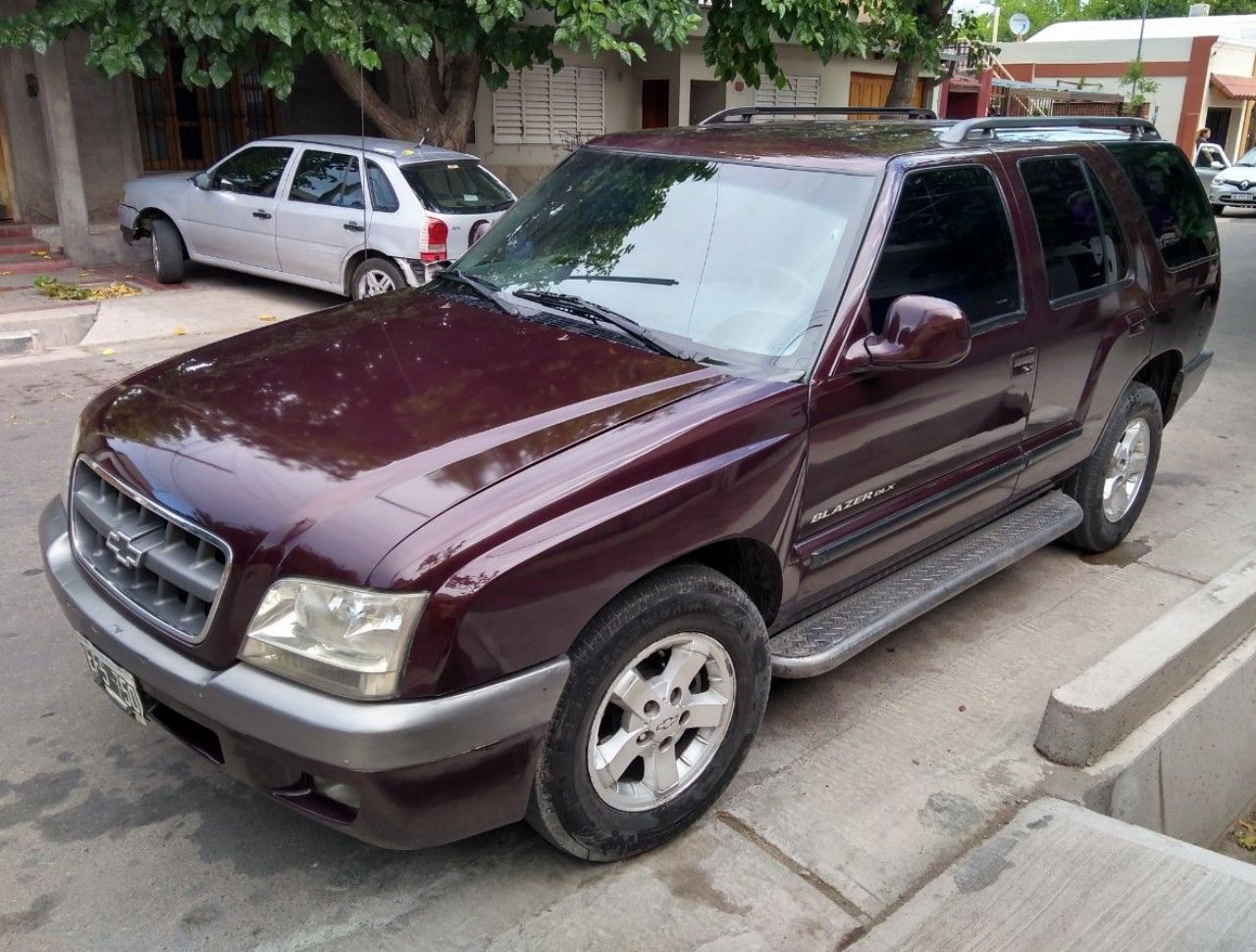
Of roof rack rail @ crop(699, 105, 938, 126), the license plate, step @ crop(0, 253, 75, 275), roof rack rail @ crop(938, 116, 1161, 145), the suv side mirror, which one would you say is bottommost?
step @ crop(0, 253, 75, 275)

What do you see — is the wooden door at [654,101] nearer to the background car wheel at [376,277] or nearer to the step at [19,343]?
the background car wheel at [376,277]

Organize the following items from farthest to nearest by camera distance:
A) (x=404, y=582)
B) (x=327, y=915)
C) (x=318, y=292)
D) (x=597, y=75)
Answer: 1. (x=597, y=75)
2. (x=318, y=292)
3. (x=327, y=915)
4. (x=404, y=582)

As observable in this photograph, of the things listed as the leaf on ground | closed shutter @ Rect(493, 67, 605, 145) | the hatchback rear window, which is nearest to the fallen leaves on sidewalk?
the hatchback rear window

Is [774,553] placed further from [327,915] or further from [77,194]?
[77,194]

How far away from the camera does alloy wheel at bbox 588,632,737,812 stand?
286 cm

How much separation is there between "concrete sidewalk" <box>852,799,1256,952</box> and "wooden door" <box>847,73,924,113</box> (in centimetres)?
1942

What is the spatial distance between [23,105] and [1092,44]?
36.6 m

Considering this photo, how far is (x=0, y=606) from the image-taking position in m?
4.37

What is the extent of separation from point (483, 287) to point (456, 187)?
6.14 m

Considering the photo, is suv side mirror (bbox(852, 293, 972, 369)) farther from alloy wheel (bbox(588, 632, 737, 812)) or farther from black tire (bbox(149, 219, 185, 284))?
black tire (bbox(149, 219, 185, 284))

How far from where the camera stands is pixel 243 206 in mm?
10445

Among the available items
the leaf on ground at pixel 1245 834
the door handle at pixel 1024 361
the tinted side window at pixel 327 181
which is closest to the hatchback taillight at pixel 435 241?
the tinted side window at pixel 327 181

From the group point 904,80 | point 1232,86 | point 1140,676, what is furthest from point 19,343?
point 1232,86

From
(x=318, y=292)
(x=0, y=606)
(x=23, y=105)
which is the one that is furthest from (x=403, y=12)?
(x=0, y=606)
